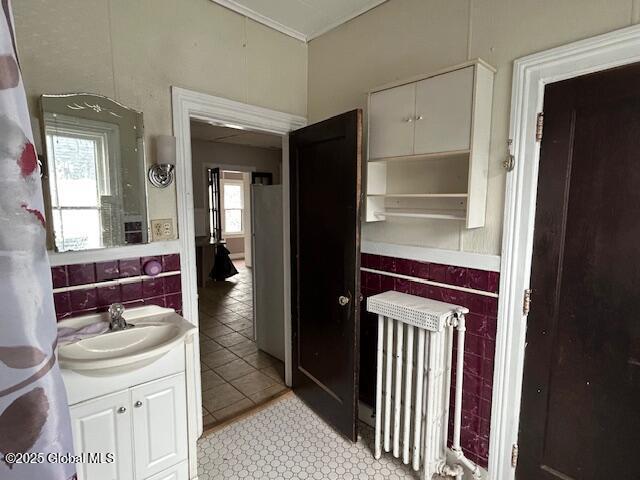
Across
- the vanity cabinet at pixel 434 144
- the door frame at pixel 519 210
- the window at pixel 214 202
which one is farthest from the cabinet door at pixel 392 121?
the window at pixel 214 202

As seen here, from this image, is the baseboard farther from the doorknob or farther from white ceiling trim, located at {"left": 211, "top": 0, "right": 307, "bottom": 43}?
white ceiling trim, located at {"left": 211, "top": 0, "right": 307, "bottom": 43}

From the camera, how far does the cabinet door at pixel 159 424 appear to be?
1.44m

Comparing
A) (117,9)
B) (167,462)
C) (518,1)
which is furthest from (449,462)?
(117,9)

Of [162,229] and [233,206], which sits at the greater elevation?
[233,206]

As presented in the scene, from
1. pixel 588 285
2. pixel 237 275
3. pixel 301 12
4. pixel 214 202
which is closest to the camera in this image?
pixel 588 285

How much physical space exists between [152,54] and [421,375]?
7.03ft

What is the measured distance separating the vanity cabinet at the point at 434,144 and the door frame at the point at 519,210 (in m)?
0.13

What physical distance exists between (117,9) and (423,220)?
6.14 feet

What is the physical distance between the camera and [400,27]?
1.87 m

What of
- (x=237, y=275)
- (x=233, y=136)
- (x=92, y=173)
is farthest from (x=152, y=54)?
(x=237, y=275)

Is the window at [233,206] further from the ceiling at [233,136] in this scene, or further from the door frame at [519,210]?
the door frame at [519,210]

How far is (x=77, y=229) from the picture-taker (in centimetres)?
160

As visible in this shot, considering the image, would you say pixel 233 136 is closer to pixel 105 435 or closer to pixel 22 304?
pixel 105 435

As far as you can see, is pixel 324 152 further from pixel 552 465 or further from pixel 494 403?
pixel 552 465
